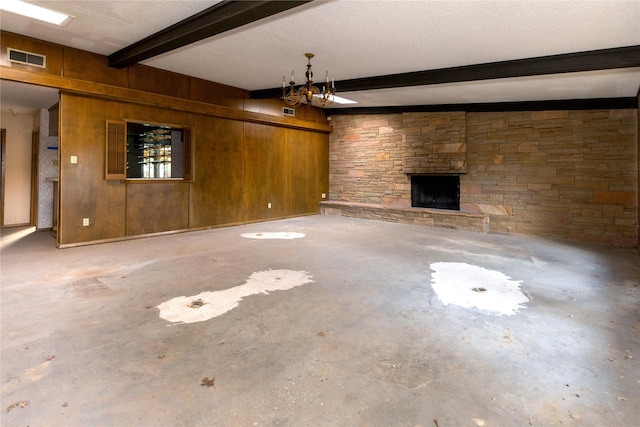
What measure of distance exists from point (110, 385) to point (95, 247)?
4.07m

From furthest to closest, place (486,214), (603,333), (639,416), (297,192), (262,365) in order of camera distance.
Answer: (297,192)
(486,214)
(603,333)
(262,365)
(639,416)

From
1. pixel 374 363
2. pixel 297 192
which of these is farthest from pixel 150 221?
pixel 374 363

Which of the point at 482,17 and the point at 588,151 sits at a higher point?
the point at 482,17

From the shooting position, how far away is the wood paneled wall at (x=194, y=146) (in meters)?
5.05

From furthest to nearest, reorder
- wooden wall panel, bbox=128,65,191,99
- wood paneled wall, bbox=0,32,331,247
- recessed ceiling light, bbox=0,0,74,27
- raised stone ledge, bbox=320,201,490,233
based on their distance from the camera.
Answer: raised stone ledge, bbox=320,201,490,233, wooden wall panel, bbox=128,65,191,99, wood paneled wall, bbox=0,32,331,247, recessed ceiling light, bbox=0,0,74,27

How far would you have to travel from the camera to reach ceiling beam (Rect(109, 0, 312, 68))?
10.2 ft

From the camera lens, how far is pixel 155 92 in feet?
19.3

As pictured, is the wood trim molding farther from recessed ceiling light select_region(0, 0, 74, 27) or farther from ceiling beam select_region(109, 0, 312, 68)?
recessed ceiling light select_region(0, 0, 74, 27)

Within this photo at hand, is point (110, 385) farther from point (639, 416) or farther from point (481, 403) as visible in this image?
point (639, 416)

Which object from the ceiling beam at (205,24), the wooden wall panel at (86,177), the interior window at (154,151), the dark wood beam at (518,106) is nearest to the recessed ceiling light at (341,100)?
the dark wood beam at (518,106)

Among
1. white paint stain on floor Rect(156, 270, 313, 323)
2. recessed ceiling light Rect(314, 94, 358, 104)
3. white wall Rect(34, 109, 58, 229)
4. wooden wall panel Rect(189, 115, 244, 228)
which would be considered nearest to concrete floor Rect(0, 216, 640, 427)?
white paint stain on floor Rect(156, 270, 313, 323)

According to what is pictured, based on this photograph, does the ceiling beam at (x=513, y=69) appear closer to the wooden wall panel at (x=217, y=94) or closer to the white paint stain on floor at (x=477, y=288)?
the wooden wall panel at (x=217, y=94)

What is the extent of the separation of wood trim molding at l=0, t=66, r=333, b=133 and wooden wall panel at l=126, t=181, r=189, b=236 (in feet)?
4.57

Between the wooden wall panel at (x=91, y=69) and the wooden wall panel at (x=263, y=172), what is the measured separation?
2624 millimetres
